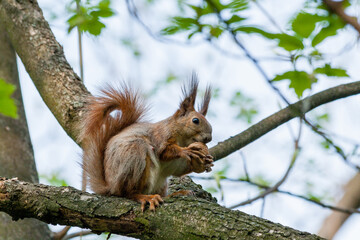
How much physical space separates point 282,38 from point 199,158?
1700 mm

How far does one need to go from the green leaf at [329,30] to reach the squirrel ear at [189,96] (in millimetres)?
1942

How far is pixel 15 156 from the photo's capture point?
11.5 ft

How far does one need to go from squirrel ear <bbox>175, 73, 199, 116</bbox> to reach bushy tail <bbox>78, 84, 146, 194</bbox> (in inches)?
12.5

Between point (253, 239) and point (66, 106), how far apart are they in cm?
183

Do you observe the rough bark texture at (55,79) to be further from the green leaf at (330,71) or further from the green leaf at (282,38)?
the green leaf at (282,38)

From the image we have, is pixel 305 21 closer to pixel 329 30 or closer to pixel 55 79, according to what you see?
pixel 329 30

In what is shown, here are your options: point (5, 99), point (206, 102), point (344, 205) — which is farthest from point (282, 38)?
point (344, 205)

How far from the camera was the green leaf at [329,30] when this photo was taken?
3.35ft

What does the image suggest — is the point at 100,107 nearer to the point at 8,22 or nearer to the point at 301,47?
the point at 8,22

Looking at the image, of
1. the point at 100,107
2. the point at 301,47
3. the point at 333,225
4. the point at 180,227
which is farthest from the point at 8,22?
the point at 333,225

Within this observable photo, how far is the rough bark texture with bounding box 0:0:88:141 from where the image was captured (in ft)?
10.8

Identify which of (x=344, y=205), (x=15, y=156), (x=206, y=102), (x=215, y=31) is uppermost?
(x=344, y=205)

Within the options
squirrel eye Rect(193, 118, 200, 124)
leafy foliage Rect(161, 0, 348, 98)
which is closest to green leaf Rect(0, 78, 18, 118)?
leafy foliage Rect(161, 0, 348, 98)

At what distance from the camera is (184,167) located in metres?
2.89
